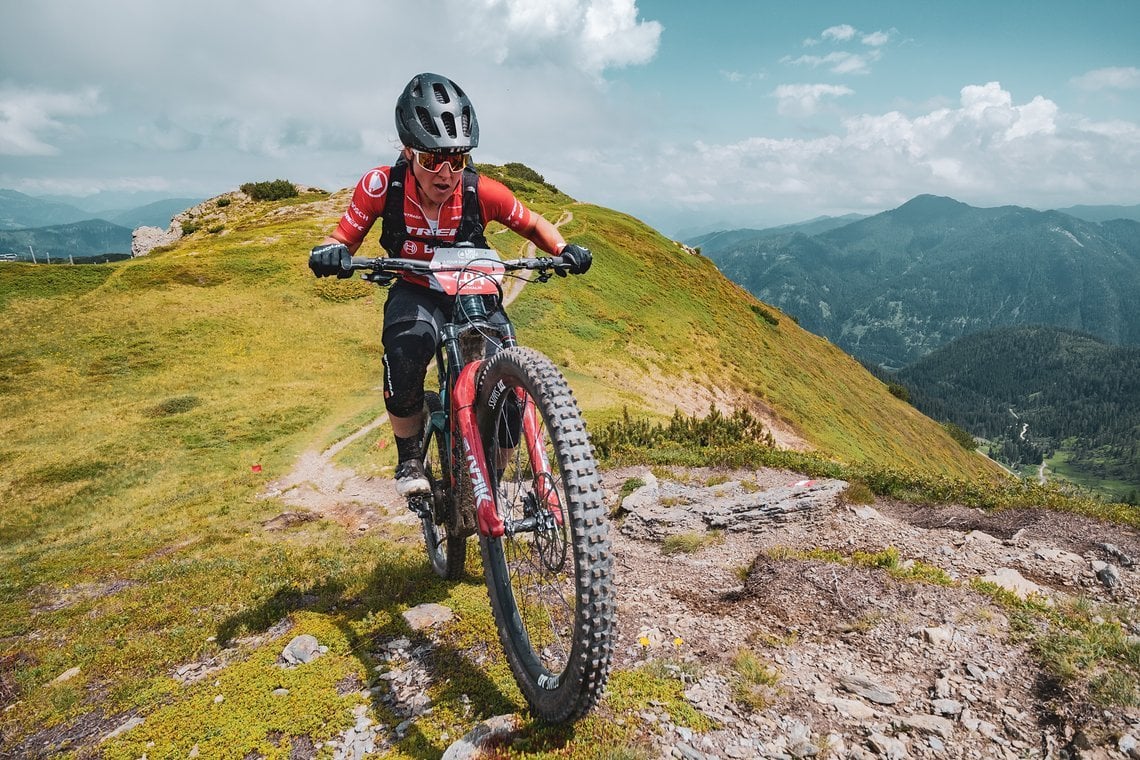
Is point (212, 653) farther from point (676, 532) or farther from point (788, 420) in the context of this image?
point (788, 420)

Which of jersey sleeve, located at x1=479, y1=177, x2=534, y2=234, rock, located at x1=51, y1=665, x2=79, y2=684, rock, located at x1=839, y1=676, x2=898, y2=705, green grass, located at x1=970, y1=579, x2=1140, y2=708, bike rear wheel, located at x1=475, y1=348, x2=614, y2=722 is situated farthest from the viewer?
rock, located at x1=51, y1=665, x2=79, y2=684

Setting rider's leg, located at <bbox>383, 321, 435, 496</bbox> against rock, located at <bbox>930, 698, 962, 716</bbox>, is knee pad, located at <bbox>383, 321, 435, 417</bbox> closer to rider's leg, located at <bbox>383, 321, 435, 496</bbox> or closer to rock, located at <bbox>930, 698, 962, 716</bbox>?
rider's leg, located at <bbox>383, 321, 435, 496</bbox>

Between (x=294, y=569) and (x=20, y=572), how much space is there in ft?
27.4

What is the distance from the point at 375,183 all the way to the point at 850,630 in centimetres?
712

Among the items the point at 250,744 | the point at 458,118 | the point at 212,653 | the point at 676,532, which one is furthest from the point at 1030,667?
the point at 212,653

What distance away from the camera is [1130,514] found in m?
9.97

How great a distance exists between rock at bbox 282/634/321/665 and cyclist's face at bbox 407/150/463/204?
524cm

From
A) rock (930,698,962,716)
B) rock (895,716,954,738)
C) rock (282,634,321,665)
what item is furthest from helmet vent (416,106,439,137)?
rock (930,698,962,716)

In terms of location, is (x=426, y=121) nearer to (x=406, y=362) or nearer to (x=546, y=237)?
(x=546, y=237)

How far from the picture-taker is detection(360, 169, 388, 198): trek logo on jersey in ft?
20.6

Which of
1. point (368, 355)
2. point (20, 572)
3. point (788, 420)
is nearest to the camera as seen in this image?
point (20, 572)

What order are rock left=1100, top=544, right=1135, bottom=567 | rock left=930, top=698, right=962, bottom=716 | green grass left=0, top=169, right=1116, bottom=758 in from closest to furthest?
1. rock left=930, top=698, right=962, bottom=716
2. green grass left=0, top=169, right=1116, bottom=758
3. rock left=1100, top=544, right=1135, bottom=567

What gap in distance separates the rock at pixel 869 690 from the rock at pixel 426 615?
4.40 meters

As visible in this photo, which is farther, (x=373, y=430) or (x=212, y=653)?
(x=373, y=430)
